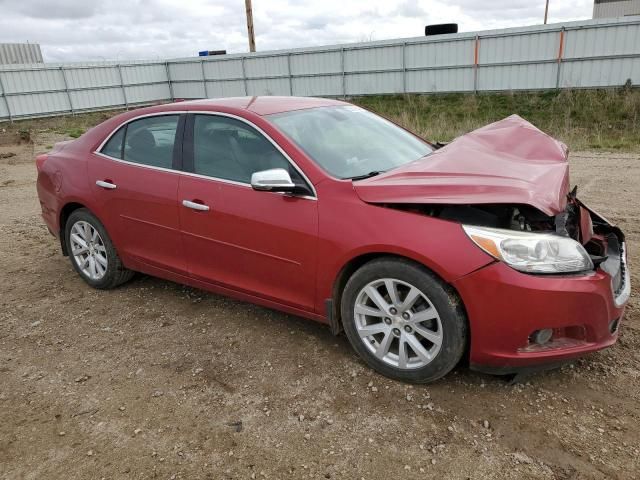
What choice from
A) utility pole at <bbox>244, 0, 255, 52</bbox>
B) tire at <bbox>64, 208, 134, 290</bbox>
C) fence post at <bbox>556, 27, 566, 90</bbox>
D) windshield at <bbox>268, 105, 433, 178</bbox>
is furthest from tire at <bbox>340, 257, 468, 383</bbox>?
utility pole at <bbox>244, 0, 255, 52</bbox>

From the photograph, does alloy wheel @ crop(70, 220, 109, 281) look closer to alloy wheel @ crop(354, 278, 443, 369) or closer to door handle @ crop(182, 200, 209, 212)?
door handle @ crop(182, 200, 209, 212)

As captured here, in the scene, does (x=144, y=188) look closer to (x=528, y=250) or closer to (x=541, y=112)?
(x=528, y=250)

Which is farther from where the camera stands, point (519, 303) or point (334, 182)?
point (334, 182)

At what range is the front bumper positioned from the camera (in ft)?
8.35

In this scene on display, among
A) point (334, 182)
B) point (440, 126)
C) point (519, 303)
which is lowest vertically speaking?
point (440, 126)

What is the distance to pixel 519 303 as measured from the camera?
8.39 feet

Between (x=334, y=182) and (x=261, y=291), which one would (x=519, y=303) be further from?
(x=261, y=291)

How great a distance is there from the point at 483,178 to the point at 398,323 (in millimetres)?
937

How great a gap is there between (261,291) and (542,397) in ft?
5.94

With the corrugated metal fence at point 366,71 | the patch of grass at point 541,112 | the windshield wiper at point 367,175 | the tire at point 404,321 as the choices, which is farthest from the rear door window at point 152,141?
the corrugated metal fence at point 366,71

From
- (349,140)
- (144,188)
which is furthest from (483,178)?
(144,188)

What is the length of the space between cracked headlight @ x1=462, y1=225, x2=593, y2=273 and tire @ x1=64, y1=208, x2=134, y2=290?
3094mm

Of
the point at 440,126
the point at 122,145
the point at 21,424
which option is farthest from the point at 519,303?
the point at 440,126

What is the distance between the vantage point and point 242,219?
337 cm
